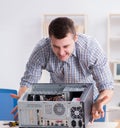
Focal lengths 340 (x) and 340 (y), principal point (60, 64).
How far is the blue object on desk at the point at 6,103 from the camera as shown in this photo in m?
2.19

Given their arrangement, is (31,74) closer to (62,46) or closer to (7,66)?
(62,46)

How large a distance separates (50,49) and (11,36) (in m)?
1.67

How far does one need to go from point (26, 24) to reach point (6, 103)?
1.52m

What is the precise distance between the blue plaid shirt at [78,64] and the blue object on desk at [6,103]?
0.63 ft

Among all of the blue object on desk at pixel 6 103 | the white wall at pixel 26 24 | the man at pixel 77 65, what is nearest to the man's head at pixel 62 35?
the man at pixel 77 65

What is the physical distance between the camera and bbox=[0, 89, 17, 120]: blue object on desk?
2.19m

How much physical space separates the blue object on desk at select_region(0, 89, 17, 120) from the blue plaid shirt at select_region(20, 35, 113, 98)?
191 millimetres

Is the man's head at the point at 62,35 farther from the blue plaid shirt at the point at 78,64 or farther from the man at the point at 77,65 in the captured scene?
the blue plaid shirt at the point at 78,64

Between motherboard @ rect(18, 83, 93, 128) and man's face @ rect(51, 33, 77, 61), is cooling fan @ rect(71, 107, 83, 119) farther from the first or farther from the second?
man's face @ rect(51, 33, 77, 61)

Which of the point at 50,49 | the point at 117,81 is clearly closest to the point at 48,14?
the point at 117,81

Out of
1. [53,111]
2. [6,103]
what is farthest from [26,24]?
[53,111]

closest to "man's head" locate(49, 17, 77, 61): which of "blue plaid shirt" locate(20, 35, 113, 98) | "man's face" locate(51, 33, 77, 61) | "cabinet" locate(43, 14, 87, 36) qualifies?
"man's face" locate(51, 33, 77, 61)

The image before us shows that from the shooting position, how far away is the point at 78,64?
6.70 feet

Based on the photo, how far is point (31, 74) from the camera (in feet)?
6.75
